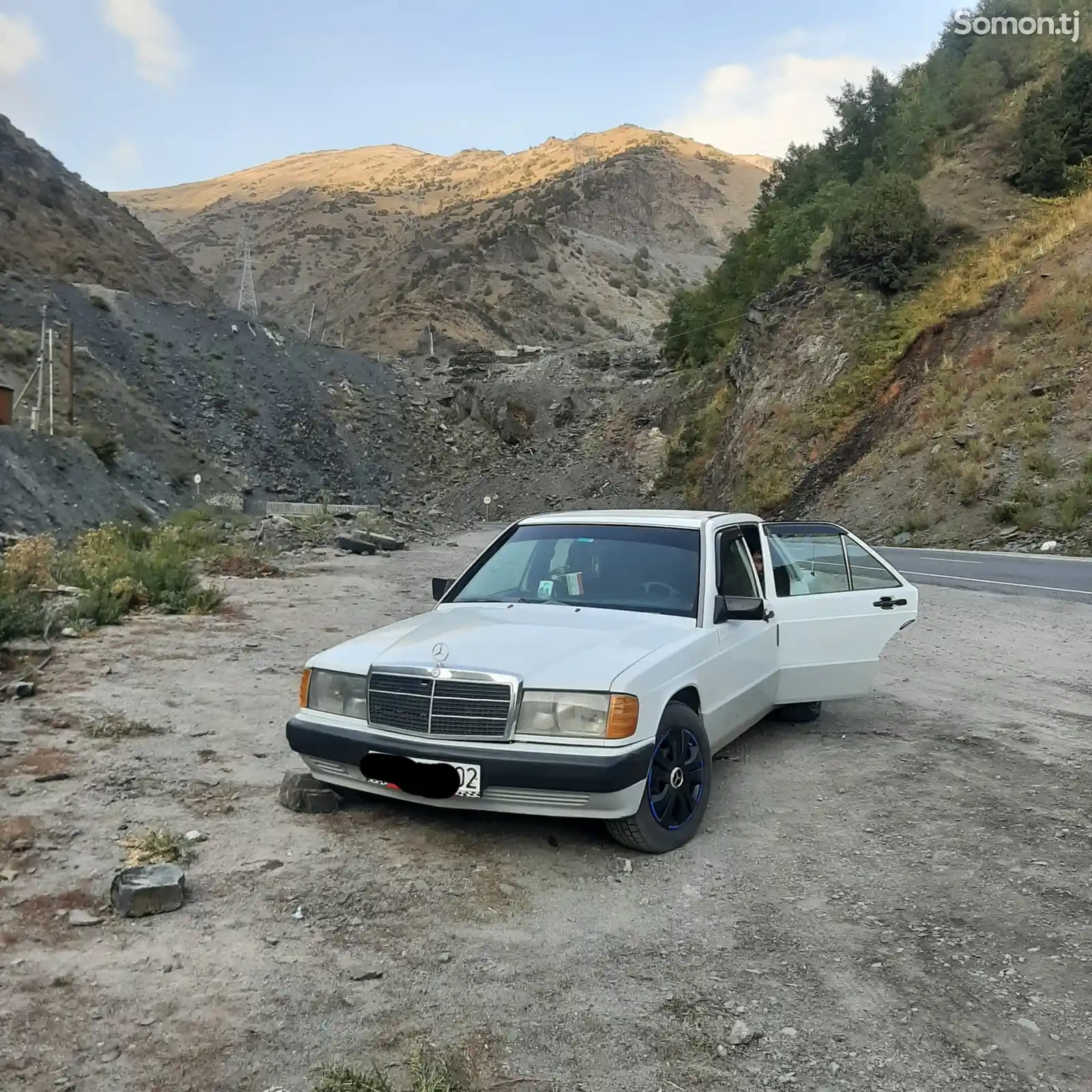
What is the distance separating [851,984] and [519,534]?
11.1 feet

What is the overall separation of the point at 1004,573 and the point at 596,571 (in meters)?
12.1

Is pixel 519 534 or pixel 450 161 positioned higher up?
pixel 450 161

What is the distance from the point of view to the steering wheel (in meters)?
5.07

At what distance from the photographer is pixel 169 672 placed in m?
8.09

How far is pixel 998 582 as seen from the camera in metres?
14.1

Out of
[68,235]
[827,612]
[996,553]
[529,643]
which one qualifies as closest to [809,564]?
[827,612]

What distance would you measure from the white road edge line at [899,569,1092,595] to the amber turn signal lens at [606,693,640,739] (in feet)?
35.3

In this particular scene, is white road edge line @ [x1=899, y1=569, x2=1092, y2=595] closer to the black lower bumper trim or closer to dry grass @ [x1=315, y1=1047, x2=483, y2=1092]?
the black lower bumper trim

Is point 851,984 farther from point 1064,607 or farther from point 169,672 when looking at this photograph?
point 1064,607

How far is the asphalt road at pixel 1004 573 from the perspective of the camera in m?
13.1

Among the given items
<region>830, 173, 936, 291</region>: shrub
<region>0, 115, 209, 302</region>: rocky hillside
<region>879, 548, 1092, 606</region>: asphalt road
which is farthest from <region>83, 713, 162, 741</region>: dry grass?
<region>0, 115, 209, 302</region>: rocky hillside

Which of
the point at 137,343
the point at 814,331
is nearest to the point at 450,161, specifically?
the point at 137,343

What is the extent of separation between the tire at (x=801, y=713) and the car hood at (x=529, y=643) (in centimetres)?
203

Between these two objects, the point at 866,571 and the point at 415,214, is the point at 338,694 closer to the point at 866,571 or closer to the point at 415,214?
the point at 866,571
